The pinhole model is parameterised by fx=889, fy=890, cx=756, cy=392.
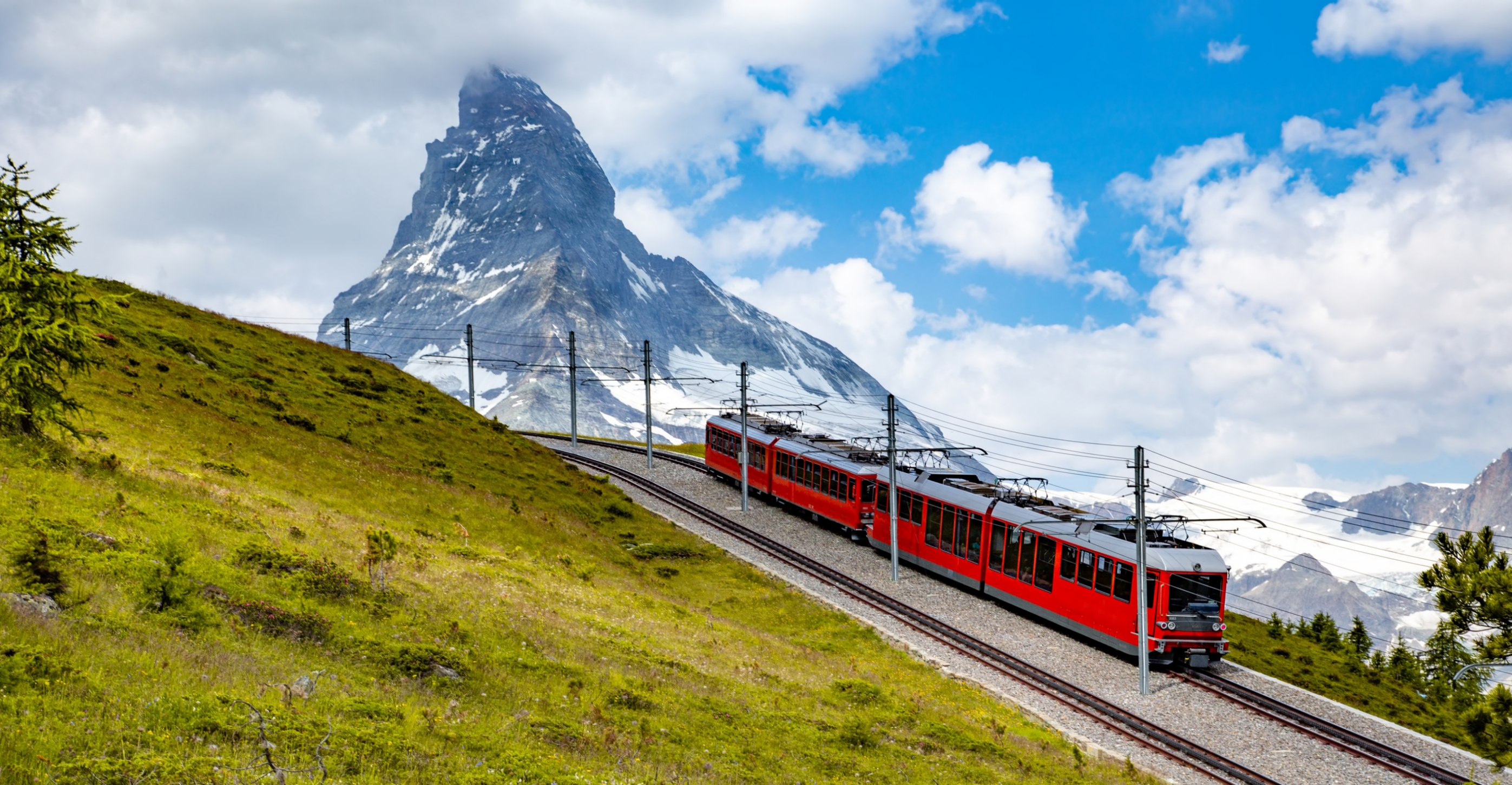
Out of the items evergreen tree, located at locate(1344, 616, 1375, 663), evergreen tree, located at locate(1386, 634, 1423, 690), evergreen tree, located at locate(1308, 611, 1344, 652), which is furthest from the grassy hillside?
evergreen tree, located at locate(1344, 616, 1375, 663)

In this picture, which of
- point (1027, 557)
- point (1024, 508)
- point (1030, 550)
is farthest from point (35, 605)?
point (1024, 508)

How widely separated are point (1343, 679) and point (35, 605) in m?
44.4

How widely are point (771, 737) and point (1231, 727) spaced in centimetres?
1578

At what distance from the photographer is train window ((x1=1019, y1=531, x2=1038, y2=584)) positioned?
3384 cm

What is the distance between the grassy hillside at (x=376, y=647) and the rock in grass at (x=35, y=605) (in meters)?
0.24

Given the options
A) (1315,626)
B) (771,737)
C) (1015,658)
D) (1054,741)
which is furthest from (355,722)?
(1315,626)

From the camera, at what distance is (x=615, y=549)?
128 ft

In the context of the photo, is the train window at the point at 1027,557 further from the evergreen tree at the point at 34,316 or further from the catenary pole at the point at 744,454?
the evergreen tree at the point at 34,316

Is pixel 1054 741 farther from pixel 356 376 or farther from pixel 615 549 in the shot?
pixel 356 376

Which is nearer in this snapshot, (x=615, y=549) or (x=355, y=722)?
(x=355, y=722)

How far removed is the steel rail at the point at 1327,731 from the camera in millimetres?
22250

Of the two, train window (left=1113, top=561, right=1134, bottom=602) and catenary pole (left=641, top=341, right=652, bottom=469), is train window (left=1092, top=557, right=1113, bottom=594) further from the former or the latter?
catenary pole (left=641, top=341, right=652, bottom=469)

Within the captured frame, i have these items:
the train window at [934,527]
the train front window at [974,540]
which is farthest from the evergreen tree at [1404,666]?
the train window at [934,527]

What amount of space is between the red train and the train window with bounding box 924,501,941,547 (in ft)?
0.16
